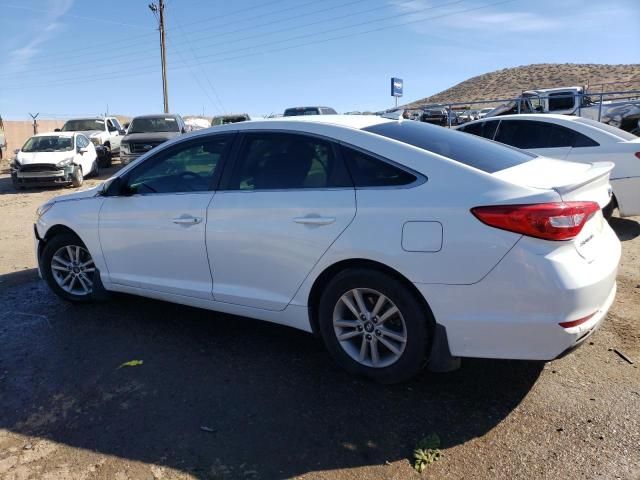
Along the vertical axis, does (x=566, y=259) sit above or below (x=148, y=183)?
below

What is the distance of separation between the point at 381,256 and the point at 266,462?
126cm

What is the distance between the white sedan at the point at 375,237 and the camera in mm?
2805

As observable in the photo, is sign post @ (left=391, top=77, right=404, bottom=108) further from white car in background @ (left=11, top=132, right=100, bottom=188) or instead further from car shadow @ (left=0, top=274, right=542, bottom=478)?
car shadow @ (left=0, top=274, right=542, bottom=478)

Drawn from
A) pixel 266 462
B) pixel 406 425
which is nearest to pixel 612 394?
pixel 406 425

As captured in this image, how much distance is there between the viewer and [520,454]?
268 centimetres

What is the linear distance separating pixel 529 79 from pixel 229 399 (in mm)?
89212

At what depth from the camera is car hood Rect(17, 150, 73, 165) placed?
48.2ft

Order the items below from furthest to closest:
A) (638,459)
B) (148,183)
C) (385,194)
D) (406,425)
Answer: (148,183), (385,194), (406,425), (638,459)

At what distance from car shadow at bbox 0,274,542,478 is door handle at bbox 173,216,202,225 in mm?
920

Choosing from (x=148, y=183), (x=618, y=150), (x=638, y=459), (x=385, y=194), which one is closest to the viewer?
(x=638, y=459)

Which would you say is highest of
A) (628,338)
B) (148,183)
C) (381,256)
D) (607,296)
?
(148,183)

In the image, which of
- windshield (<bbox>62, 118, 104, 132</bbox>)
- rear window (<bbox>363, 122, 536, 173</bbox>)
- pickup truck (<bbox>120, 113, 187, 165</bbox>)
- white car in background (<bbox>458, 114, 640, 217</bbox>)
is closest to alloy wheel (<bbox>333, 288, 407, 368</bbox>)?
rear window (<bbox>363, 122, 536, 173</bbox>)

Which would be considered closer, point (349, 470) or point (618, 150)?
point (349, 470)

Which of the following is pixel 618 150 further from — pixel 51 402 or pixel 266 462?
pixel 51 402
